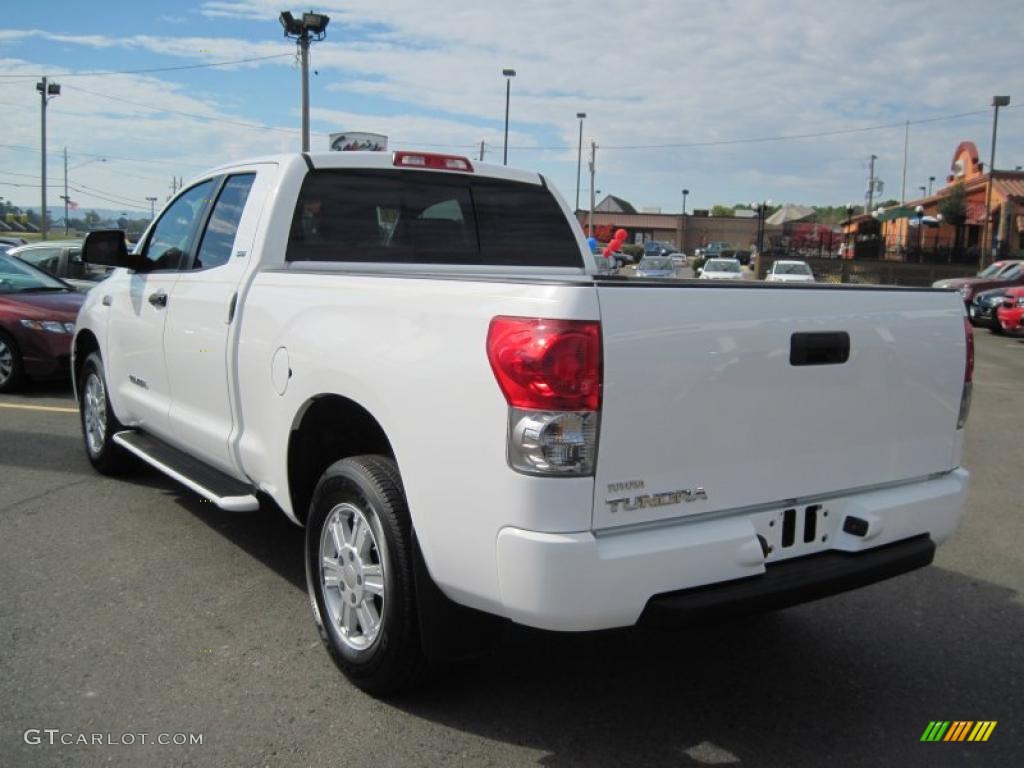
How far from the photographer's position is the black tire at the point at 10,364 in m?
9.55

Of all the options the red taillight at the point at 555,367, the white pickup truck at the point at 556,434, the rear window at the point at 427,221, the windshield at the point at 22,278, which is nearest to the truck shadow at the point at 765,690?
the white pickup truck at the point at 556,434

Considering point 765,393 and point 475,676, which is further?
point 475,676

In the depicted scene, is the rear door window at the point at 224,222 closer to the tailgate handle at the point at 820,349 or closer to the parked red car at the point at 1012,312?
the tailgate handle at the point at 820,349

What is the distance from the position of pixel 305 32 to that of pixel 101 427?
24.8m

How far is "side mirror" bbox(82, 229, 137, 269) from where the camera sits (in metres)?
5.10

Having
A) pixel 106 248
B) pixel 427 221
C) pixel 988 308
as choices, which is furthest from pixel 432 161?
pixel 988 308

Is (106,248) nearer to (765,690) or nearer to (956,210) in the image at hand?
(765,690)

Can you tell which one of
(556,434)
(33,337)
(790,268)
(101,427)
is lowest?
(101,427)

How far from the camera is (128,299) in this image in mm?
5387

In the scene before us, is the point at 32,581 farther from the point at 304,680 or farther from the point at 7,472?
the point at 7,472

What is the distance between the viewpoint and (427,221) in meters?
4.64

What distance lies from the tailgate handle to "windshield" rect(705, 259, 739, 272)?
97.1 ft

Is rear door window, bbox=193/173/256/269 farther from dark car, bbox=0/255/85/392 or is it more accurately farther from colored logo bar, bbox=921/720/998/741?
dark car, bbox=0/255/85/392

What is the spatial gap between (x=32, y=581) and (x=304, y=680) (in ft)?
5.85
